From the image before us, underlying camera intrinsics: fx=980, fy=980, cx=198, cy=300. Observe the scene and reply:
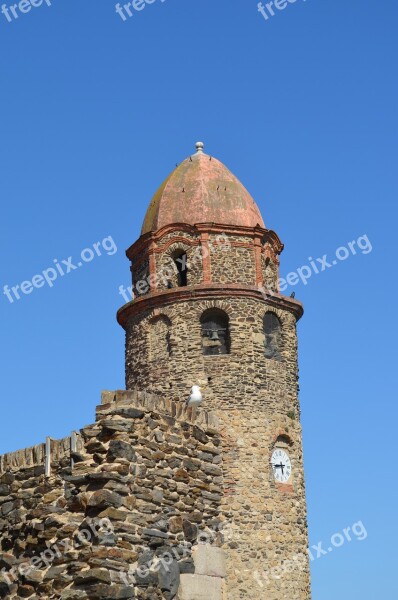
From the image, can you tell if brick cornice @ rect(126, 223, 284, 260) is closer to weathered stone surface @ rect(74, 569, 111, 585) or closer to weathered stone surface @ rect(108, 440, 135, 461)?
weathered stone surface @ rect(108, 440, 135, 461)

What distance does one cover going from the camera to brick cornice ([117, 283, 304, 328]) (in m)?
19.9

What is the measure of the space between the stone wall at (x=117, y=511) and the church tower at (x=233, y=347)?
551 cm

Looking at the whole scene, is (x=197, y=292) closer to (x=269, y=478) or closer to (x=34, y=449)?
(x=269, y=478)

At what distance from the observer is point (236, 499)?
18266 millimetres

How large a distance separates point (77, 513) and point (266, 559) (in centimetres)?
755

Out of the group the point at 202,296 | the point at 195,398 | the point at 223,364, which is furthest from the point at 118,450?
the point at 202,296

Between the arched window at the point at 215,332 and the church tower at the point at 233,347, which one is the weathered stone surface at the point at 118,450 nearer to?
the church tower at the point at 233,347

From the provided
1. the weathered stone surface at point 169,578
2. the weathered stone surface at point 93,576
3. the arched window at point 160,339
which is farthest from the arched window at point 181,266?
the weathered stone surface at point 93,576

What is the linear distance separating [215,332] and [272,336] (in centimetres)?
131

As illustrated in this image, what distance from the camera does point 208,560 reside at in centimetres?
1252

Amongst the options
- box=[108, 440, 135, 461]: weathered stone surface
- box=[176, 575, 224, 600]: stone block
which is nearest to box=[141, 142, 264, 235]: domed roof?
box=[176, 575, 224, 600]: stone block

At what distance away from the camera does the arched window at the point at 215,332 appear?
1966 cm

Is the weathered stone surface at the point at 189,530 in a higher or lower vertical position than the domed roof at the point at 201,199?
lower

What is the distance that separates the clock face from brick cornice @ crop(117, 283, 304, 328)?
311 cm
